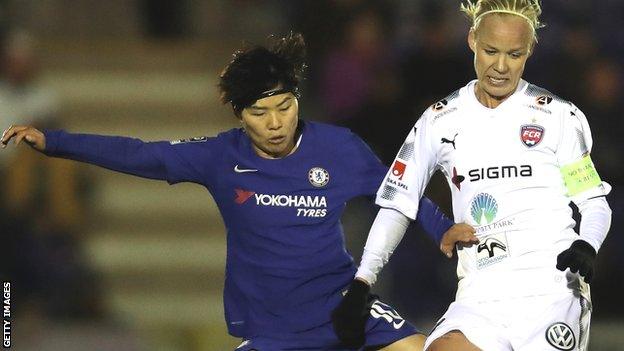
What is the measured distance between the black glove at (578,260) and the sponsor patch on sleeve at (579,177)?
329mm

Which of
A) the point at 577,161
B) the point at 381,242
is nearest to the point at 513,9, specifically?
the point at 577,161

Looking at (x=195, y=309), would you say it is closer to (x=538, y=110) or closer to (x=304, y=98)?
(x=304, y=98)

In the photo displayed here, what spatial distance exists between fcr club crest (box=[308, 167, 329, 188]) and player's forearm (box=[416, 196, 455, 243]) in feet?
1.41

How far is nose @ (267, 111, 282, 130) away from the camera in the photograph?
5.08 metres

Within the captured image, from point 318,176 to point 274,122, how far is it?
31 cm

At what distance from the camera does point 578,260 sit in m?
4.30

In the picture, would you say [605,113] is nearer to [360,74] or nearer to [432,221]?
[360,74]

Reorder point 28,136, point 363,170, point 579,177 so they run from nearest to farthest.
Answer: point 579,177 < point 28,136 < point 363,170

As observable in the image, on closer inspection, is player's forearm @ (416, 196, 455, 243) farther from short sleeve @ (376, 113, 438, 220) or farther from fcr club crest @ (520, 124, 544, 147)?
fcr club crest @ (520, 124, 544, 147)

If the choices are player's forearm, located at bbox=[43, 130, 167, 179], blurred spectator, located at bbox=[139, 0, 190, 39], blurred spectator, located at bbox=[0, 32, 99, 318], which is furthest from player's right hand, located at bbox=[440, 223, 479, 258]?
blurred spectator, located at bbox=[139, 0, 190, 39]

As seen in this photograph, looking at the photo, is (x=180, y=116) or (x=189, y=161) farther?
(x=180, y=116)

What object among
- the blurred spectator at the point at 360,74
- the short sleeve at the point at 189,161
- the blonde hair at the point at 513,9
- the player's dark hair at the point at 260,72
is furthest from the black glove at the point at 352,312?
the blurred spectator at the point at 360,74

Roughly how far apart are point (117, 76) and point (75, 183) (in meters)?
1.87

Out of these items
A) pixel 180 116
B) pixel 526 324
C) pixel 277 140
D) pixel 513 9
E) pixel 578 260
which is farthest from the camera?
pixel 180 116
